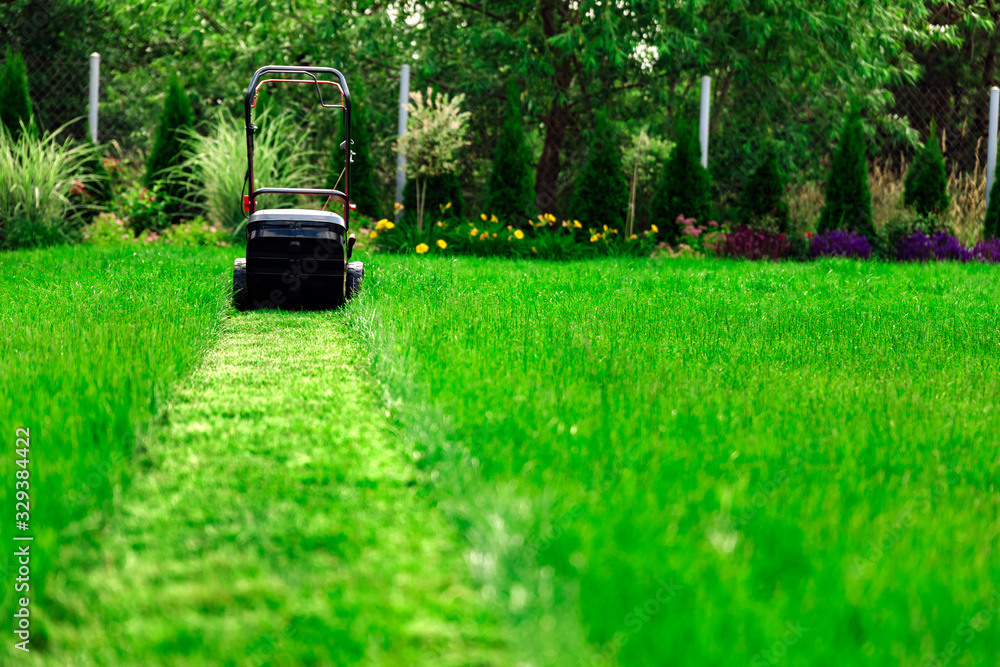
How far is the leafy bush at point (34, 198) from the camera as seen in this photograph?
9242mm

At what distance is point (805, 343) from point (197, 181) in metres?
8.72

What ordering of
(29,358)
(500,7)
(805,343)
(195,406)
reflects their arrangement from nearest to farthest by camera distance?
(195,406) < (29,358) < (805,343) < (500,7)

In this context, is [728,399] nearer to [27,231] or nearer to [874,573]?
[874,573]

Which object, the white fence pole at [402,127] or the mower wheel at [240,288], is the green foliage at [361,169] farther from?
the mower wheel at [240,288]

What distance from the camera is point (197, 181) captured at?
11.3 meters

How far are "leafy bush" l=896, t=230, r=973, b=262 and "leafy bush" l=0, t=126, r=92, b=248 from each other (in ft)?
30.5

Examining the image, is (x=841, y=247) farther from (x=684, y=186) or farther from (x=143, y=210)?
(x=143, y=210)

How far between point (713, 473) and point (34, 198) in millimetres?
9001

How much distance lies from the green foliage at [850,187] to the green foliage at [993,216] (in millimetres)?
1822

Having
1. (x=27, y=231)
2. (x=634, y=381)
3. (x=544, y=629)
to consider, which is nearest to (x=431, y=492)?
(x=544, y=629)

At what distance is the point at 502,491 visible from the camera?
7.12 ft

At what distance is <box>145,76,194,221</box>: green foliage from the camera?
11031 millimetres

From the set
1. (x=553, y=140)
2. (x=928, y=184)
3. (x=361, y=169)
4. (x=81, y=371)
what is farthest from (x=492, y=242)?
(x=81, y=371)

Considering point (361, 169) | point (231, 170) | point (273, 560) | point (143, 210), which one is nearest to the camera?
point (273, 560)
